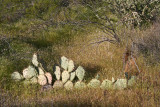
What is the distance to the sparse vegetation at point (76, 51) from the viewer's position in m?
3.91

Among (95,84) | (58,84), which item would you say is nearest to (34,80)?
(58,84)

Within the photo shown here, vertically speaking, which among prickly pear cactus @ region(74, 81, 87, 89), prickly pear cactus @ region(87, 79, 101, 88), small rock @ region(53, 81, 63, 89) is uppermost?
prickly pear cactus @ region(87, 79, 101, 88)

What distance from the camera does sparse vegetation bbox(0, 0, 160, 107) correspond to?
3.91 m

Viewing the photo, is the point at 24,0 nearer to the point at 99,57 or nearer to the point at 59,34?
the point at 59,34

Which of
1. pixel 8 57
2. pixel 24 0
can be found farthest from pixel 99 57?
pixel 24 0

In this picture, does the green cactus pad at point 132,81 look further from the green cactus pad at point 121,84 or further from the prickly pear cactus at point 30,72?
the prickly pear cactus at point 30,72

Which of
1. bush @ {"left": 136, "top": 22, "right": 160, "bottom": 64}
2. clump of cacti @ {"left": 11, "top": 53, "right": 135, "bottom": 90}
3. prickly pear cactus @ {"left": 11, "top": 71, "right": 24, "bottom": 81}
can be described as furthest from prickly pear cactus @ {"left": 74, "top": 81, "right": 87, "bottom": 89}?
bush @ {"left": 136, "top": 22, "right": 160, "bottom": 64}

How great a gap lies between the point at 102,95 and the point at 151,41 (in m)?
2.58

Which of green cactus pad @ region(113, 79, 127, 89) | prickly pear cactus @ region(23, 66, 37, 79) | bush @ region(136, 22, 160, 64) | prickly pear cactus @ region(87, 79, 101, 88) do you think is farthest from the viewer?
bush @ region(136, 22, 160, 64)

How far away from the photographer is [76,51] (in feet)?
21.9

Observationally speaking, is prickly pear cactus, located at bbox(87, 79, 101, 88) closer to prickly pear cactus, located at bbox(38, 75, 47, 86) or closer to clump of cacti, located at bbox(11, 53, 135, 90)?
clump of cacti, located at bbox(11, 53, 135, 90)

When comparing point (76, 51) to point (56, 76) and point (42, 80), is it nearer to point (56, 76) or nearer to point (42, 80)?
point (56, 76)

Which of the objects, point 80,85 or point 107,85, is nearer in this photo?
point 107,85

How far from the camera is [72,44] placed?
7.44m
